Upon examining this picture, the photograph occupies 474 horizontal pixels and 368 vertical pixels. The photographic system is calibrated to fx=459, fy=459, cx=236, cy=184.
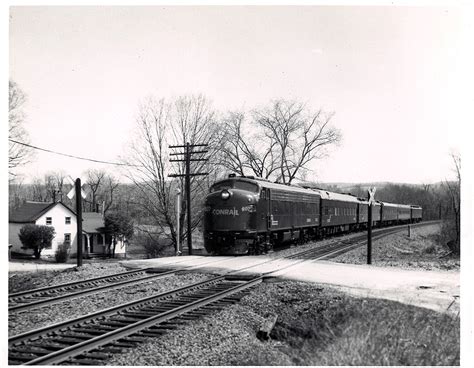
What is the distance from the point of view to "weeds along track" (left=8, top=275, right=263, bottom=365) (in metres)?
6.47

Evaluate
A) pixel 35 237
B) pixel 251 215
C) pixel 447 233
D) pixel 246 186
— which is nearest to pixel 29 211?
pixel 35 237

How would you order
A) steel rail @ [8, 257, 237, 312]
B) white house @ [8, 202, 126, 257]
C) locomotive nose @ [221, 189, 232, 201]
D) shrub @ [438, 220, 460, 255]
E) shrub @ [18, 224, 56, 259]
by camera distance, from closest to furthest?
steel rail @ [8, 257, 237, 312]
locomotive nose @ [221, 189, 232, 201]
shrub @ [438, 220, 460, 255]
shrub @ [18, 224, 56, 259]
white house @ [8, 202, 126, 257]

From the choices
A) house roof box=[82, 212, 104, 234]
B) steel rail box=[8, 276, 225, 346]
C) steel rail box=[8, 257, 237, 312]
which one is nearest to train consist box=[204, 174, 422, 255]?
steel rail box=[8, 257, 237, 312]

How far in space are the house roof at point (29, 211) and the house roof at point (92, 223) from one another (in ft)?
30.4

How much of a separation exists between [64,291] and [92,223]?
1506 inches

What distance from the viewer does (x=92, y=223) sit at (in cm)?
4772

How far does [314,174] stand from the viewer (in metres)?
44.9

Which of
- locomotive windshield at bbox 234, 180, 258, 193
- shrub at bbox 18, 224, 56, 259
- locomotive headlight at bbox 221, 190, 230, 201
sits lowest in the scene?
shrub at bbox 18, 224, 56, 259

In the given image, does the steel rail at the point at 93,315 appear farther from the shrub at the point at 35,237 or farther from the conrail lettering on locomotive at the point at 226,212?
the shrub at the point at 35,237

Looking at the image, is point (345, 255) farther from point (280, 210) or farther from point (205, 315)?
point (205, 315)

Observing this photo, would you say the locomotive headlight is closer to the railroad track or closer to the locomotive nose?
the locomotive nose

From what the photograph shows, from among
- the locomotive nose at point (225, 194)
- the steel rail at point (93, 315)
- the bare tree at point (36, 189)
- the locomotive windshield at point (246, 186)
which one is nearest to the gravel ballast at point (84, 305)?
the steel rail at point (93, 315)

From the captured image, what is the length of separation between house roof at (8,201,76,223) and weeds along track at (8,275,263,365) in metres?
28.0
